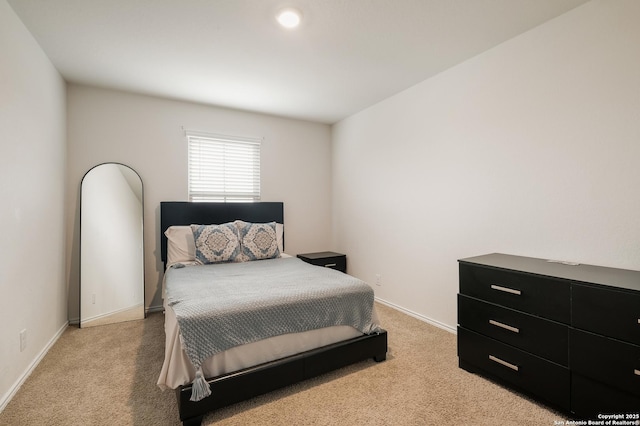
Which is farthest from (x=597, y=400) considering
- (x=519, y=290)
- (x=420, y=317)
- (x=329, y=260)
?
(x=329, y=260)

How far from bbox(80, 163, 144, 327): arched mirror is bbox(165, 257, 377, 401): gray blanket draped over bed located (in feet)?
2.98

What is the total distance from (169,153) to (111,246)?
1.22m

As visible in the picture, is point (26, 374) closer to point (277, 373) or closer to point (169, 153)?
point (277, 373)

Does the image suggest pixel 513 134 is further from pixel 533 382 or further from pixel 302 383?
pixel 302 383

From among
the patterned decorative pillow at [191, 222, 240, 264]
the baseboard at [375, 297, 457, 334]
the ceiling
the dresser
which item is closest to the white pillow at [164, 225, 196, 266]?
the patterned decorative pillow at [191, 222, 240, 264]

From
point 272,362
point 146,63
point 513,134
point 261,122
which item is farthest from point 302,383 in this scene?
point 261,122

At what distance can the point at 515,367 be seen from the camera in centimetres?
183

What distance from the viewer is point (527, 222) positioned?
2246 millimetres

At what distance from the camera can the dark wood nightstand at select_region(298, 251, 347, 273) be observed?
3.84 meters

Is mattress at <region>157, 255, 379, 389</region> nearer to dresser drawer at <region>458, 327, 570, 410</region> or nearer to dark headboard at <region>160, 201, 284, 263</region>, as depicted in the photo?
dresser drawer at <region>458, 327, 570, 410</region>

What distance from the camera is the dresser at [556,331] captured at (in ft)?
4.67

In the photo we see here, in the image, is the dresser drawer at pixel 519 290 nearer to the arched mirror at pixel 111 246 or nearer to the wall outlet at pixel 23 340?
the wall outlet at pixel 23 340

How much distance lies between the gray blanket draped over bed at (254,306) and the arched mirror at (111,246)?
0.91 metres

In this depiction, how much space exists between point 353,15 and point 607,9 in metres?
1.56
